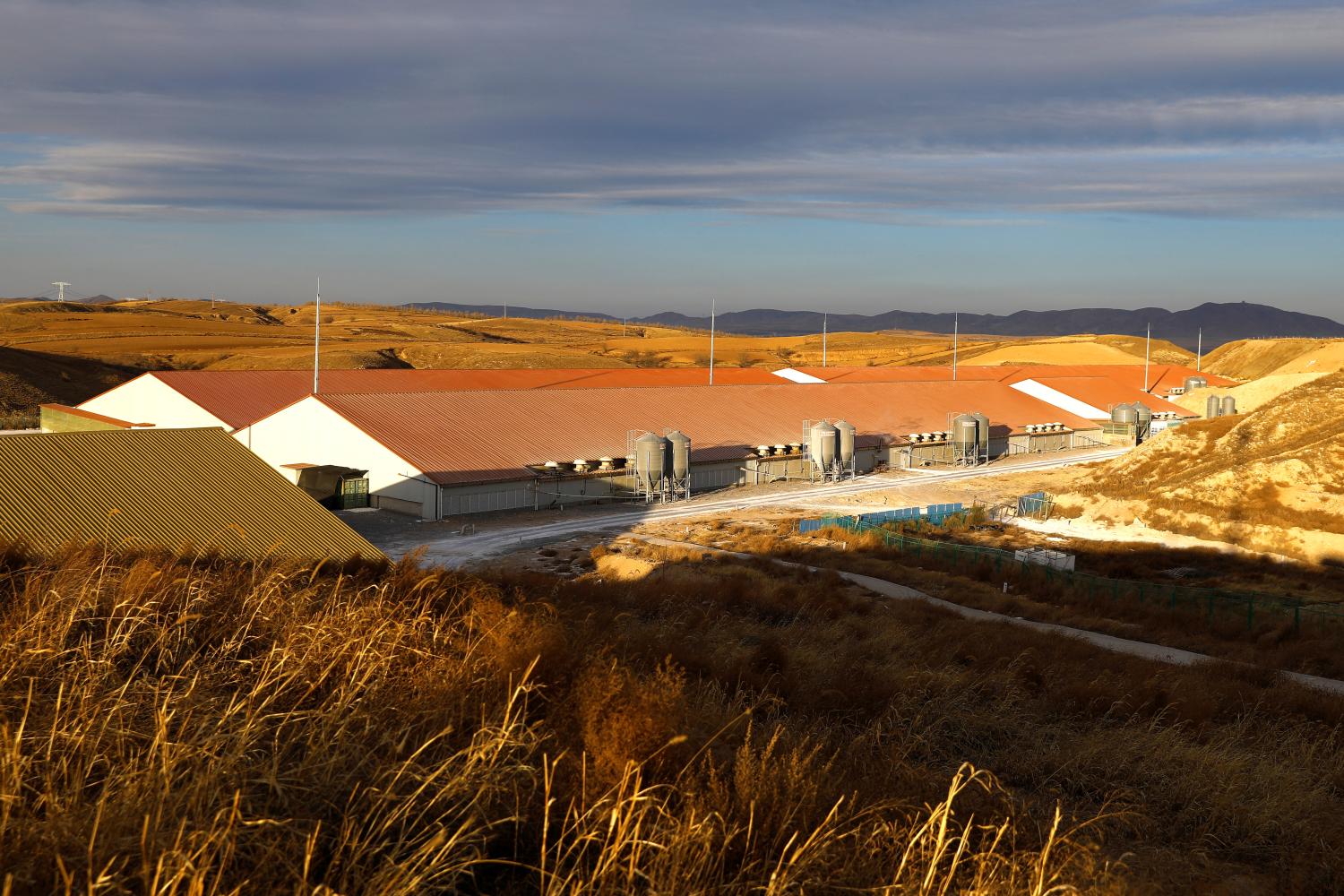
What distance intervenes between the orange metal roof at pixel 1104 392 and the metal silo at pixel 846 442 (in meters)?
37.9

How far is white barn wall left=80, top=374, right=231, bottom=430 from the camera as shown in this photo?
62188 mm

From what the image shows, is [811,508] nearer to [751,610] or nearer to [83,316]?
→ [751,610]

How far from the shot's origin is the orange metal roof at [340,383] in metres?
63.8

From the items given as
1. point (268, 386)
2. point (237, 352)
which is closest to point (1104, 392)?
point (268, 386)

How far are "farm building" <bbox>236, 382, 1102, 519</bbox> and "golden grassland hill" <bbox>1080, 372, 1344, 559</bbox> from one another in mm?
14327

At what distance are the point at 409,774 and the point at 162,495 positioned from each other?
72.0 feet

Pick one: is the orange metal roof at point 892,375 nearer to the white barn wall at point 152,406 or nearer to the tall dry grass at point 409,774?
the white barn wall at point 152,406

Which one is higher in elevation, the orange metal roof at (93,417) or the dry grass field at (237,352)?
the dry grass field at (237,352)

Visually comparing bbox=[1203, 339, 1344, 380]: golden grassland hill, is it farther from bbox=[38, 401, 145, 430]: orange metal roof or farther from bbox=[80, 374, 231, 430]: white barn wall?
bbox=[38, 401, 145, 430]: orange metal roof

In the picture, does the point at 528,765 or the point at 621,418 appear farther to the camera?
the point at 621,418

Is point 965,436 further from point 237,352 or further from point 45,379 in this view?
point 237,352

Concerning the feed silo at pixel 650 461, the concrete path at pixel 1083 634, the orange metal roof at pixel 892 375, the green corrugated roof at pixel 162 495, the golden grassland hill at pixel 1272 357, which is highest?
the golden grassland hill at pixel 1272 357

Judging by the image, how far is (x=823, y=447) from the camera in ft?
204

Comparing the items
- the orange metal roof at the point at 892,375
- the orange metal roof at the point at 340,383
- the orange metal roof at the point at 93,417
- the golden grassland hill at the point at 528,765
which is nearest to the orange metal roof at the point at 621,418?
the orange metal roof at the point at 340,383
